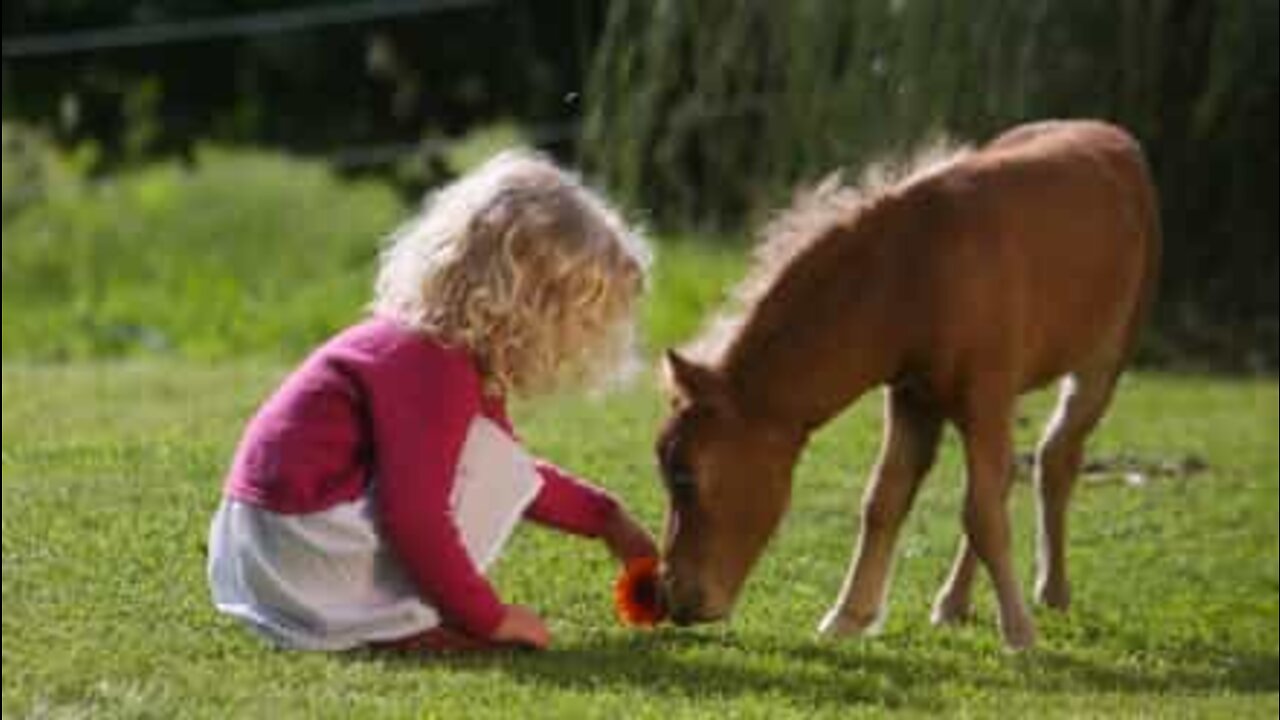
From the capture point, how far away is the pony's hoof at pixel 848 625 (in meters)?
6.57

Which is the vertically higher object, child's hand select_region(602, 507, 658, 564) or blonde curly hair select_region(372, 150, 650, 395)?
blonde curly hair select_region(372, 150, 650, 395)

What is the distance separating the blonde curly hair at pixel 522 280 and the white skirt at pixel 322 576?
19cm

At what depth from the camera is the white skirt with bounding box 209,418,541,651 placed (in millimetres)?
5715

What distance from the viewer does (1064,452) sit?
24.3 feet

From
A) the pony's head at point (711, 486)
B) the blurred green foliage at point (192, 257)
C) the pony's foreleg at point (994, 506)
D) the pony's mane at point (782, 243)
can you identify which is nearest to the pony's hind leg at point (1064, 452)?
the pony's foreleg at point (994, 506)

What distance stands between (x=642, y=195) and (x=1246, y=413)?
7.61ft

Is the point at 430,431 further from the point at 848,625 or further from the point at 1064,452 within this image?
the point at 1064,452

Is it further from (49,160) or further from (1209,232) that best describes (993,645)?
(49,160)

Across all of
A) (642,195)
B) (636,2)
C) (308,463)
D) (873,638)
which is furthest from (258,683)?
(642,195)

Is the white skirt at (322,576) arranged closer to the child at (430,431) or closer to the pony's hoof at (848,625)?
the child at (430,431)

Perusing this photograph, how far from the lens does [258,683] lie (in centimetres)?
539

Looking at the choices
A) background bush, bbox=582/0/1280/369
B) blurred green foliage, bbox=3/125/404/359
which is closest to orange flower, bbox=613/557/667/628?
background bush, bbox=582/0/1280/369

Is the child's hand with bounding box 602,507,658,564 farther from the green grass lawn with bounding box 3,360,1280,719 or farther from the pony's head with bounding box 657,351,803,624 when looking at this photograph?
the green grass lawn with bounding box 3,360,1280,719

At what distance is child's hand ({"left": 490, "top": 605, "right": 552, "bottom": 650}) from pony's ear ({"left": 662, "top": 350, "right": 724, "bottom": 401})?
0.64m
